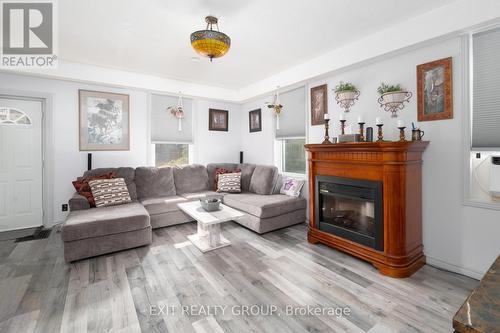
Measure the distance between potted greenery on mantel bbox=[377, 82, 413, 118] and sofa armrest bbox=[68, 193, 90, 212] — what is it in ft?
13.5

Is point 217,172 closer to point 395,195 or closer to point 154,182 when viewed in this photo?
point 154,182

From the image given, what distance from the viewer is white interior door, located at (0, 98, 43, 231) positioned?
11.9 ft

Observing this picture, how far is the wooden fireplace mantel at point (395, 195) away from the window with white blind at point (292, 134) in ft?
4.99

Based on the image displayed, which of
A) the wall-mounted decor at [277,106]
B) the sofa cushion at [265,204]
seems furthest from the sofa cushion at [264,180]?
the wall-mounted decor at [277,106]

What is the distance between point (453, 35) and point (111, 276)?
13.8 ft

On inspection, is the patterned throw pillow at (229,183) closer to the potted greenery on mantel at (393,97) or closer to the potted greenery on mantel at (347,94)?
the potted greenery on mantel at (347,94)

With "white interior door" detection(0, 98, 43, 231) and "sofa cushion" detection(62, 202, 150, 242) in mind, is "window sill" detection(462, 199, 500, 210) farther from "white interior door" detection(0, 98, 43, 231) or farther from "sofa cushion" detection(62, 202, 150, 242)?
"white interior door" detection(0, 98, 43, 231)

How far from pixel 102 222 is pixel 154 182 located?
1497 millimetres

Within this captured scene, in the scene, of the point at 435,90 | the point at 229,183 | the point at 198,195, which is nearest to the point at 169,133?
the point at 198,195

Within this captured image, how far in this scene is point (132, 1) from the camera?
7.43 feet

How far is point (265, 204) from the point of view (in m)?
3.55

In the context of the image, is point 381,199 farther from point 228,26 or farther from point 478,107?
point 228,26

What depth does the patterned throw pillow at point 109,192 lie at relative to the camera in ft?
11.2

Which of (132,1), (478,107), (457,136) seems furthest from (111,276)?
(478,107)
